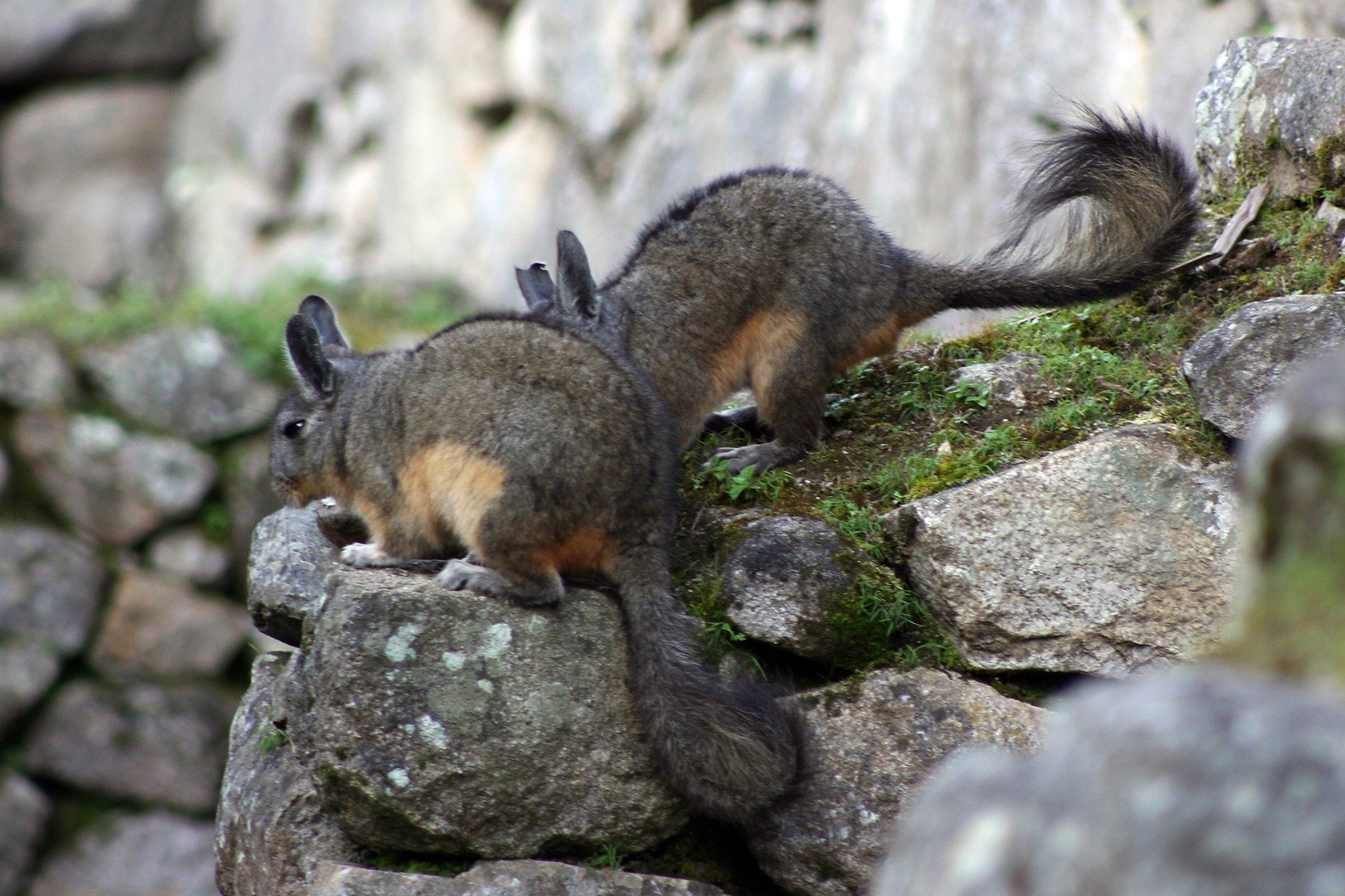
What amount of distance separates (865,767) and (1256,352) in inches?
89.0

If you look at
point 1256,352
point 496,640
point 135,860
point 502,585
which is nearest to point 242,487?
point 135,860

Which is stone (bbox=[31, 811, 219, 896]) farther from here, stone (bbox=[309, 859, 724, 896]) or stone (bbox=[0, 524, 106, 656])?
stone (bbox=[309, 859, 724, 896])

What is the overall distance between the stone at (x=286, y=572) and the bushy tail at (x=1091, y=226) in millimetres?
3285

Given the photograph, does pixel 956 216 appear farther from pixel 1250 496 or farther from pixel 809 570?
pixel 1250 496

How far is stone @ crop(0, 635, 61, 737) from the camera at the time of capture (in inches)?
501

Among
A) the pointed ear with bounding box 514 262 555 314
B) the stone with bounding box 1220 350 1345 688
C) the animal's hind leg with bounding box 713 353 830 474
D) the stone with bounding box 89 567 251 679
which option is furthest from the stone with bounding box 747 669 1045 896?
the stone with bounding box 89 567 251 679

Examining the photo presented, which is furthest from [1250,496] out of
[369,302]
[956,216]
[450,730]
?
[369,302]

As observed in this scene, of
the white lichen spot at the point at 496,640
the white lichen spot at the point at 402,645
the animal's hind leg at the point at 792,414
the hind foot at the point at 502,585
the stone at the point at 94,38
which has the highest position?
the stone at the point at 94,38

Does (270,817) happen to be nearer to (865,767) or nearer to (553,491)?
(553,491)

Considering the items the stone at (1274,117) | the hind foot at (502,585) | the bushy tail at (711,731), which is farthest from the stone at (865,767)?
the stone at (1274,117)

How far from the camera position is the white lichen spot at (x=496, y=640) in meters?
4.99

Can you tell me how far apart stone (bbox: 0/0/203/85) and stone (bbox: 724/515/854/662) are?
67.8 feet

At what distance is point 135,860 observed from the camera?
12.6 metres

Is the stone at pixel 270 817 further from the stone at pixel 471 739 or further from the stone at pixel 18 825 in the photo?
the stone at pixel 18 825
